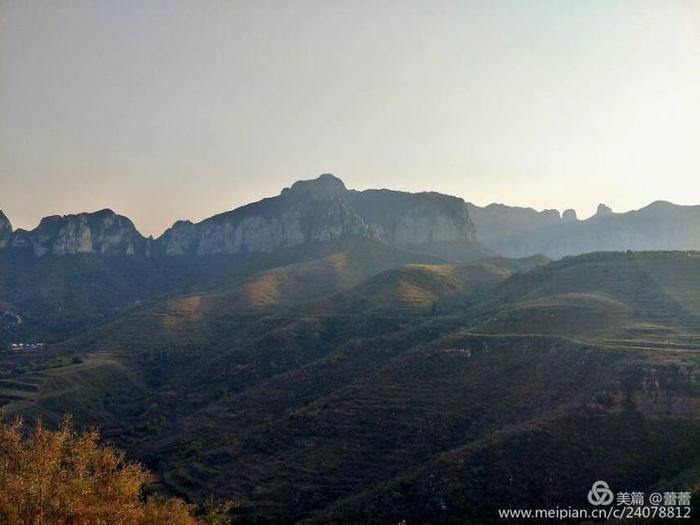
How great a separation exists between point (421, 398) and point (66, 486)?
4215 cm

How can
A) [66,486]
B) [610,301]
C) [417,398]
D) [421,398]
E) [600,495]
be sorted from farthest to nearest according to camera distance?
[610,301] → [417,398] → [421,398] → [600,495] → [66,486]

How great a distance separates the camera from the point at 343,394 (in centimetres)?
6475

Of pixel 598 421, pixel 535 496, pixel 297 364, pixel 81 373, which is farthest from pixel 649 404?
pixel 81 373

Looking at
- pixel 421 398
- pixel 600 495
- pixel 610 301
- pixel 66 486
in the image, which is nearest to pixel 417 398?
pixel 421 398

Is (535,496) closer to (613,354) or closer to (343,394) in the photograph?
(613,354)

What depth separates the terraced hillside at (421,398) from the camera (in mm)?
42594

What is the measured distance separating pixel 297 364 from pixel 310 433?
40011mm

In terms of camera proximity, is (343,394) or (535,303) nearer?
(343,394)

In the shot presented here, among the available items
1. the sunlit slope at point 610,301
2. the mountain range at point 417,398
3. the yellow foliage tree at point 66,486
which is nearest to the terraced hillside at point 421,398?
the mountain range at point 417,398

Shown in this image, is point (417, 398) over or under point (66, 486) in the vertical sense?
under

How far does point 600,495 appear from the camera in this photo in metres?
39.7

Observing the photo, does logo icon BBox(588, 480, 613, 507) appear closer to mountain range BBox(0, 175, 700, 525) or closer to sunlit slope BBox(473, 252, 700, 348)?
mountain range BBox(0, 175, 700, 525)

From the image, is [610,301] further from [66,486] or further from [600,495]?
[66,486]

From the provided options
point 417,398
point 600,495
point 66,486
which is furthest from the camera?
point 417,398
